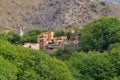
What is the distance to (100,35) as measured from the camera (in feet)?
381

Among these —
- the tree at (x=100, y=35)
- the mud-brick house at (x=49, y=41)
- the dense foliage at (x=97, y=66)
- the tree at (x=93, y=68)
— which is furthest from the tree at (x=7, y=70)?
the mud-brick house at (x=49, y=41)

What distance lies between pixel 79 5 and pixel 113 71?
263 ft

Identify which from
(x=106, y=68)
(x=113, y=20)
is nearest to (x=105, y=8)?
(x=113, y=20)

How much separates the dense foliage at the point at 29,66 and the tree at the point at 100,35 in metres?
28.1

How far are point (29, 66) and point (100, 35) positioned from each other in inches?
1465

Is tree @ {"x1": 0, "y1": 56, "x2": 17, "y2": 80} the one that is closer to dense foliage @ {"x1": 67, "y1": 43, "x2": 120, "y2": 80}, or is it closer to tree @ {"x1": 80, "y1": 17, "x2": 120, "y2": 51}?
dense foliage @ {"x1": 67, "y1": 43, "x2": 120, "y2": 80}

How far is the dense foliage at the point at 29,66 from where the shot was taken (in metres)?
76.6

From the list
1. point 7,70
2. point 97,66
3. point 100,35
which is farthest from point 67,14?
point 7,70

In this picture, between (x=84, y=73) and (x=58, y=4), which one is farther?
(x=58, y=4)

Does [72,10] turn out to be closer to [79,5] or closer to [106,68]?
[79,5]

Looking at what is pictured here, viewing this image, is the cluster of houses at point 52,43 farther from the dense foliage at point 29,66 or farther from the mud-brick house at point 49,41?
the dense foliage at point 29,66

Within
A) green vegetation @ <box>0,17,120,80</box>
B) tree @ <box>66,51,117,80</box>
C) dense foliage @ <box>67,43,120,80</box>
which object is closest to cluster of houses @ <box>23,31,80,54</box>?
green vegetation @ <box>0,17,120,80</box>

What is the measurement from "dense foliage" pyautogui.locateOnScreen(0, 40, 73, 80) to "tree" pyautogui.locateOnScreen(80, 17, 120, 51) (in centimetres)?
2806

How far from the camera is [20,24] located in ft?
641
